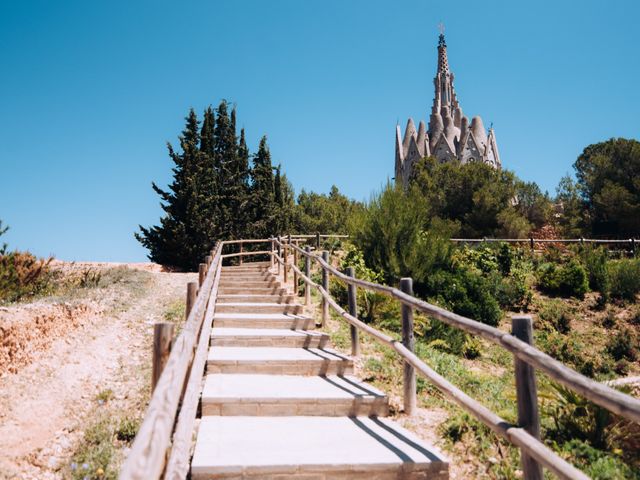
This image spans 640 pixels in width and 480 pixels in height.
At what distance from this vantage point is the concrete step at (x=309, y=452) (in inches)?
114

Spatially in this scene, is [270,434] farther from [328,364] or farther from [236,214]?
[236,214]

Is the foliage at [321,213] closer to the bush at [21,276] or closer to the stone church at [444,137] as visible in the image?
the stone church at [444,137]

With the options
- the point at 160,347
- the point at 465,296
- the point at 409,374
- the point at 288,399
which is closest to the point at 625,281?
the point at 465,296

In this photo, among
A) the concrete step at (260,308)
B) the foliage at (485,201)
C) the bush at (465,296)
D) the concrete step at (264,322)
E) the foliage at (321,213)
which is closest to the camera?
the concrete step at (264,322)

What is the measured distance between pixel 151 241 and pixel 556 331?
17826mm

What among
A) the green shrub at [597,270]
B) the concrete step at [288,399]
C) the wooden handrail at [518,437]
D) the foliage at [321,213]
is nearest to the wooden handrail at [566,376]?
the wooden handrail at [518,437]

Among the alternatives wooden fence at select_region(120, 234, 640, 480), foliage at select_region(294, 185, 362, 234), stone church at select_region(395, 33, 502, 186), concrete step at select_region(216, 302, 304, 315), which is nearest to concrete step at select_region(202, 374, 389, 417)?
wooden fence at select_region(120, 234, 640, 480)

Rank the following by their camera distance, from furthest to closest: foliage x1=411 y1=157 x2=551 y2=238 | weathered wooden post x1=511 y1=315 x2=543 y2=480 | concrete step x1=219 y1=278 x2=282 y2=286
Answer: foliage x1=411 y1=157 x2=551 y2=238
concrete step x1=219 y1=278 x2=282 y2=286
weathered wooden post x1=511 y1=315 x2=543 y2=480

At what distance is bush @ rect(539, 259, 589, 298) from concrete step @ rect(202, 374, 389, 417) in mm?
15452

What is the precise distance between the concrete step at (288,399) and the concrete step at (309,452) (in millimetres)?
131

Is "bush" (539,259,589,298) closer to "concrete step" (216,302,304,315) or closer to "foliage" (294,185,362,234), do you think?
"concrete step" (216,302,304,315)

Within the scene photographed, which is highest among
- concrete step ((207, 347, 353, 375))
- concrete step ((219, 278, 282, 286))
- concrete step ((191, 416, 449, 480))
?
concrete step ((219, 278, 282, 286))

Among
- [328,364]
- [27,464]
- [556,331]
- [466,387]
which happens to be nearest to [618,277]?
[556,331]

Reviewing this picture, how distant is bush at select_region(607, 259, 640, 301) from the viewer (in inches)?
656
